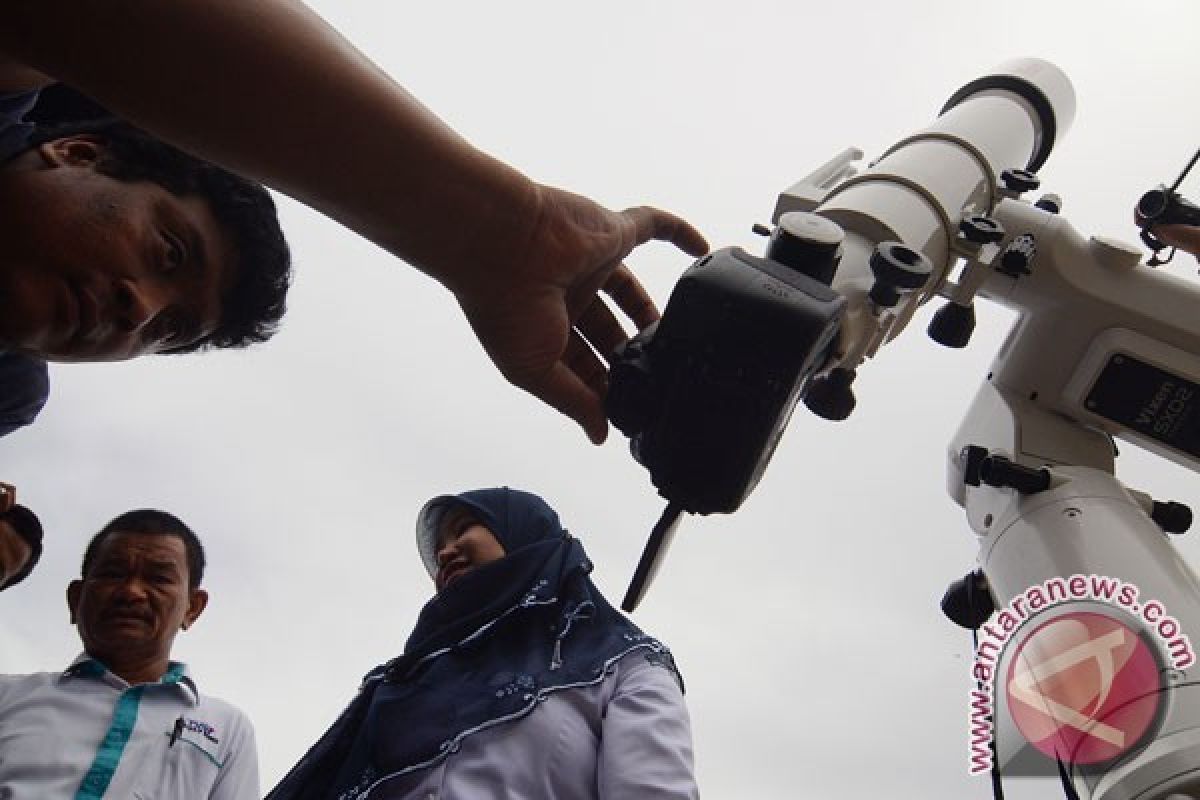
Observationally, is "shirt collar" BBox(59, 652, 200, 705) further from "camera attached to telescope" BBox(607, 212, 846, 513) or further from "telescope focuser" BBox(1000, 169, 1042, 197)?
"telescope focuser" BBox(1000, 169, 1042, 197)

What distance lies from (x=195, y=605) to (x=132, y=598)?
26cm

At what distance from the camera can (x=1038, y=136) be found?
231cm

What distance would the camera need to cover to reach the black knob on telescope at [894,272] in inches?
46.4

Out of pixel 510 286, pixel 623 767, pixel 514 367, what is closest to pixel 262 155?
pixel 510 286

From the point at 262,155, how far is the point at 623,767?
1.17 meters

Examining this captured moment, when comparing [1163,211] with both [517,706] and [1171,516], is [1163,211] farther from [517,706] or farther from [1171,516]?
[517,706]

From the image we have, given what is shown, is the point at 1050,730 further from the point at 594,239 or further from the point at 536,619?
the point at 536,619

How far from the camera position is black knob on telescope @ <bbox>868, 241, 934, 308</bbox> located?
1.18 m

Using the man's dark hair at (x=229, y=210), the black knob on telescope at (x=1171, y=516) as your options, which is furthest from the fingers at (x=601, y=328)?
the black knob on telescope at (x=1171, y=516)

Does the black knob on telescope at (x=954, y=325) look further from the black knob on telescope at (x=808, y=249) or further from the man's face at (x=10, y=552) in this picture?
the man's face at (x=10, y=552)

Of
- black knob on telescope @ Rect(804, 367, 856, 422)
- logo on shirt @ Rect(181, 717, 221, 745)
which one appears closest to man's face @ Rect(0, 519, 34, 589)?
logo on shirt @ Rect(181, 717, 221, 745)

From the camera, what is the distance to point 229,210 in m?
1.31

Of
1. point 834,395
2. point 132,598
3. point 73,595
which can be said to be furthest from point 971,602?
point 73,595

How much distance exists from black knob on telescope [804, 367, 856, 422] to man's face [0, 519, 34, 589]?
1373 millimetres
